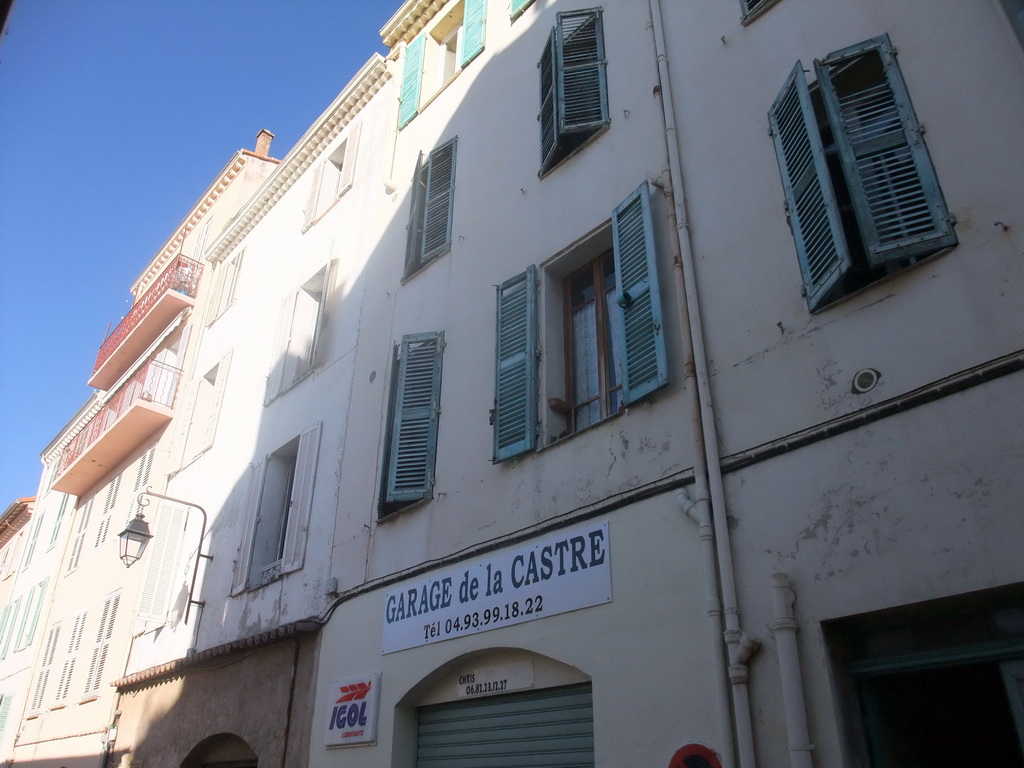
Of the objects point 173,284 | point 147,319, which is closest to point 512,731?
point 173,284

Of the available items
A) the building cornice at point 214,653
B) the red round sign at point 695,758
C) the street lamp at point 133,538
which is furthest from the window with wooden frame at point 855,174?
the street lamp at point 133,538

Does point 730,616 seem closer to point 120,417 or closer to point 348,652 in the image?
point 348,652

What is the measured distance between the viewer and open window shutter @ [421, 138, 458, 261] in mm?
9258

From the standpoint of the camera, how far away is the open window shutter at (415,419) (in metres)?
7.68

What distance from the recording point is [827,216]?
16.1 ft

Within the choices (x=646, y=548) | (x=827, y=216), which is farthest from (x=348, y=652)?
(x=827, y=216)

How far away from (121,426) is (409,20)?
8.98 metres

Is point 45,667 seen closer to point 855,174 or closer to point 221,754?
point 221,754

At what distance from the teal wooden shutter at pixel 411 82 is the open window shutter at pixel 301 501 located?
4.44 m

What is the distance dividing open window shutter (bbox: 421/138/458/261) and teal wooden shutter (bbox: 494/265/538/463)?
180 centimetres

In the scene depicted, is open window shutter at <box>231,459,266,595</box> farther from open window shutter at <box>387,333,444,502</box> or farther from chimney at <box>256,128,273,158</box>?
chimney at <box>256,128,273,158</box>

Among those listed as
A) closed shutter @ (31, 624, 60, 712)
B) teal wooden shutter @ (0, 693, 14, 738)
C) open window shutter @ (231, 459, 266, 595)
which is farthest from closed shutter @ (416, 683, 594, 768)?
teal wooden shutter @ (0, 693, 14, 738)

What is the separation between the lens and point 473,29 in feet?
34.8

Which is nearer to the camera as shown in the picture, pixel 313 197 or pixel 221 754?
pixel 221 754
